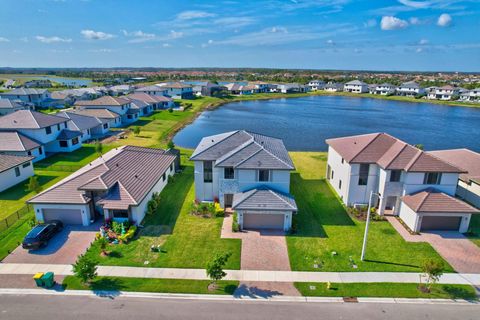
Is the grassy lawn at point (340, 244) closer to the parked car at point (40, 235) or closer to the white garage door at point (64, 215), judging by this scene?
the white garage door at point (64, 215)

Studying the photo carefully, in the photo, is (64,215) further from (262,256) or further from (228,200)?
(262,256)

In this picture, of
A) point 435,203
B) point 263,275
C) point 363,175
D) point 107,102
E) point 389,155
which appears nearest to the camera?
point 263,275

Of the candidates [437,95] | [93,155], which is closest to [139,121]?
[93,155]

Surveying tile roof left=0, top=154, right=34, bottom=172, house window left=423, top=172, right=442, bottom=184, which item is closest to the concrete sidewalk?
house window left=423, top=172, right=442, bottom=184

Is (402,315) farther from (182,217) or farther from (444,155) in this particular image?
(444,155)

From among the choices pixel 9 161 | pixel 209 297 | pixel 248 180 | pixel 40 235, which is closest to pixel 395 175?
pixel 248 180

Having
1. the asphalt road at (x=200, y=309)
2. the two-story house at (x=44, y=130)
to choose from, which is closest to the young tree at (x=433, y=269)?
the asphalt road at (x=200, y=309)

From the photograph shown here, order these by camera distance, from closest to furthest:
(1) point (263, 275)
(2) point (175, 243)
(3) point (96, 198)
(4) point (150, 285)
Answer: (4) point (150, 285) → (1) point (263, 275) → (2) point (175, 243) → (3) point (96, 198)
